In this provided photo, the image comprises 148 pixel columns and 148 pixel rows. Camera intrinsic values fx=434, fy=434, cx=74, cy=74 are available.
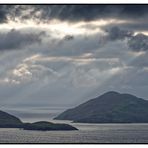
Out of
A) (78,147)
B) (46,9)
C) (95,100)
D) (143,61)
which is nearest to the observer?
(78,147)

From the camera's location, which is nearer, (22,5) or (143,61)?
(22,5)

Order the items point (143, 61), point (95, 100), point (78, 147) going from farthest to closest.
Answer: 1. point (95, 100)
2. point (143, 61)
3. point (78, 147)

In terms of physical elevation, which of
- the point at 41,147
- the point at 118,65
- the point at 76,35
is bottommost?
the point at 41,147

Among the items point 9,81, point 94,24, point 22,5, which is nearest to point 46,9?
point 22,5

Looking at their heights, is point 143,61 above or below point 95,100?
above

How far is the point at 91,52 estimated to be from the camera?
18.8 meters

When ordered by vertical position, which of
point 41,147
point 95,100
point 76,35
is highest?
point 76,35

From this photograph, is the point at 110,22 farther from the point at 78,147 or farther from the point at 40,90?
the point at 78,147

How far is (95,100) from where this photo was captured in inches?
774

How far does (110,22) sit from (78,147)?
559 cm

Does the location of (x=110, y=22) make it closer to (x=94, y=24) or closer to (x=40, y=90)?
(x=94, y=24)

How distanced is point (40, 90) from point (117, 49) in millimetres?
3786

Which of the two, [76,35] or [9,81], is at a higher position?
[76,35]

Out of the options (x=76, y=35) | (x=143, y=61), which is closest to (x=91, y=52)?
(x=76, y=35)
